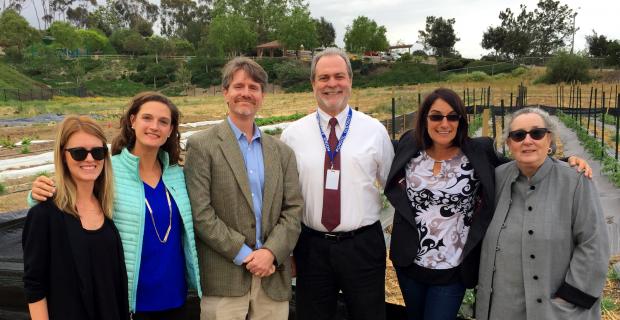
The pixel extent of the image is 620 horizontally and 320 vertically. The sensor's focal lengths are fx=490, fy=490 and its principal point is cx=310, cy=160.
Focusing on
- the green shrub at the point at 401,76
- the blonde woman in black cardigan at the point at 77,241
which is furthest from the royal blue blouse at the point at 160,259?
the green shrub at the point at 401,76

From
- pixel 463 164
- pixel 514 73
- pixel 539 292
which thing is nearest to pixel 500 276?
pixel 539 292

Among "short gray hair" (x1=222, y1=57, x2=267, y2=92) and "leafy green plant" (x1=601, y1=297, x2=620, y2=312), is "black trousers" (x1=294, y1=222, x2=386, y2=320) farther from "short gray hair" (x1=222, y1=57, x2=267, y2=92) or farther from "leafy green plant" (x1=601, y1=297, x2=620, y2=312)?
"leafy green plant" (x1=601, y1=297, x2=620, y2=312)

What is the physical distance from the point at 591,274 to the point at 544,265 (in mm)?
177

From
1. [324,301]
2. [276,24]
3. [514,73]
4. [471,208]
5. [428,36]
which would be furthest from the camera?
[276,24]

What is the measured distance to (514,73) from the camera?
3950cm

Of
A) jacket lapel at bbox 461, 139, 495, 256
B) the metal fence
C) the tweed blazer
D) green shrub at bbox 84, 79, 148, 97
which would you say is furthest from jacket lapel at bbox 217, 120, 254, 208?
green shrub at bbox 84, 79, 148, 97

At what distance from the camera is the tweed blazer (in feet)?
7.72

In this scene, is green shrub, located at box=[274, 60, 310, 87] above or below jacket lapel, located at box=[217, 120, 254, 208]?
above

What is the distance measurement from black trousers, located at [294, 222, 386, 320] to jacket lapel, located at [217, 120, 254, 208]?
18.1 inches

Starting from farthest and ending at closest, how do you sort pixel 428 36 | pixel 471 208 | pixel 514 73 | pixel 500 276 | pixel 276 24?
pixel 276 24 → pixel 428 36 → pixel 514 73 → pixel 471 208 → pixel 500 276

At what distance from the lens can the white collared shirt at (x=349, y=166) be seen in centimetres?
260

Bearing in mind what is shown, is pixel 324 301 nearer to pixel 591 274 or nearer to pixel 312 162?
pixel 312 162

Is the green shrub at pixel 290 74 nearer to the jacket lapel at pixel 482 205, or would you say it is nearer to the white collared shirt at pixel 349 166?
the white collared shirt at pixel 349 166

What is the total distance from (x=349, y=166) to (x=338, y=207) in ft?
0.74
